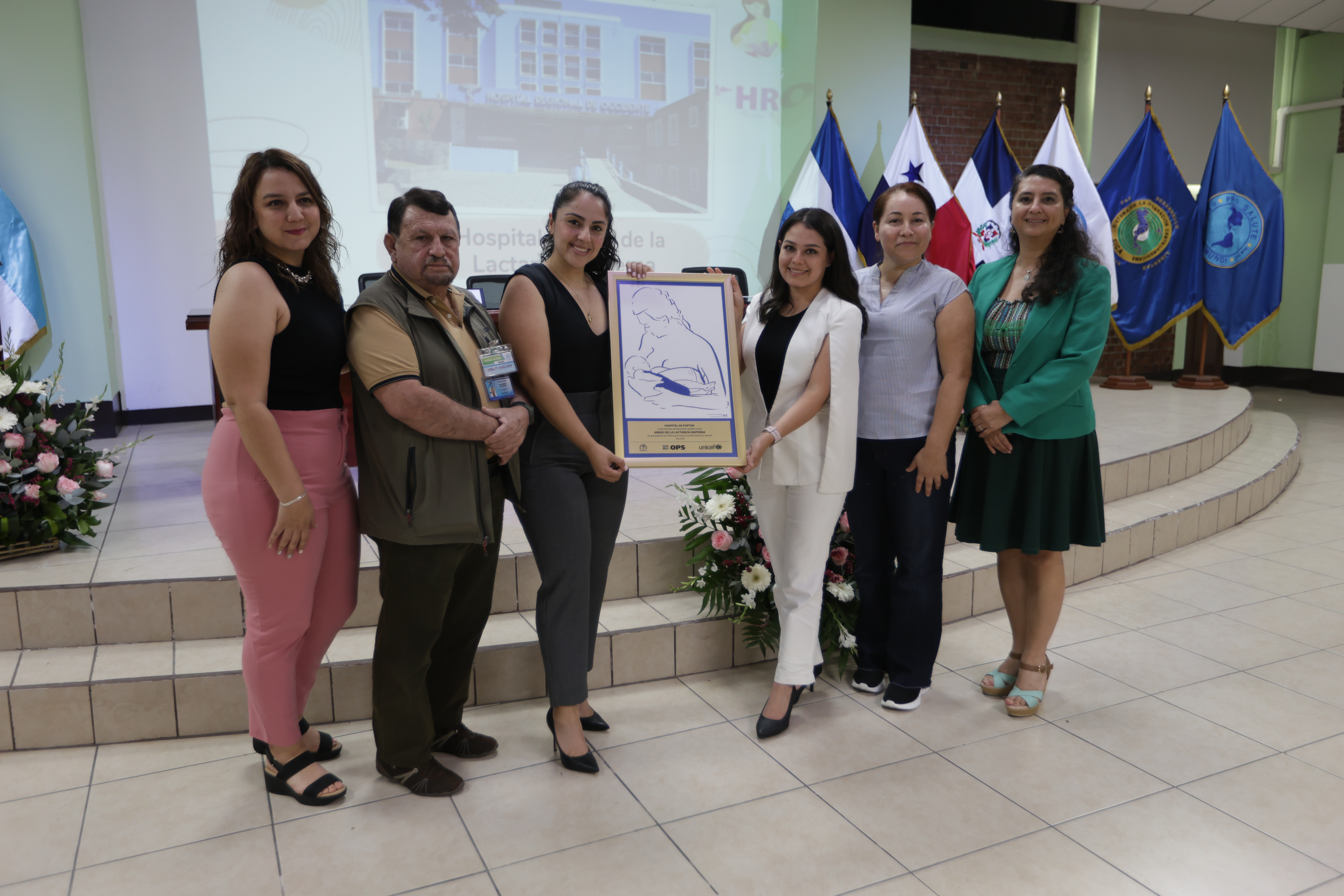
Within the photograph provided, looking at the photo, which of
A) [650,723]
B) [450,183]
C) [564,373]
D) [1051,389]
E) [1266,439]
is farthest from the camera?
[1266,439]

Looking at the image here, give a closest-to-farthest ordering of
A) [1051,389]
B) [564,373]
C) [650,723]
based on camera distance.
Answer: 1. [564,373]
2. [1051,389]
3. [650,723]

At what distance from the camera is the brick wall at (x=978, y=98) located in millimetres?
6695

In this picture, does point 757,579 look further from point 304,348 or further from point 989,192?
point 989,192

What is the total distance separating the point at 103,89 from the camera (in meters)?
4.68

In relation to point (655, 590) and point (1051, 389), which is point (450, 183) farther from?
point (1051, 389)

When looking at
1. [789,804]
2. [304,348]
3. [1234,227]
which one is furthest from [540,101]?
[1234,227]

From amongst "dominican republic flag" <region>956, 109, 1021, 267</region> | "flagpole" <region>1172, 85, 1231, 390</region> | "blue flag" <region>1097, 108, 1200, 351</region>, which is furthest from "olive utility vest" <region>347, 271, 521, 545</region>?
"flagpole" <region>1172, 85, 1231, 390</region>

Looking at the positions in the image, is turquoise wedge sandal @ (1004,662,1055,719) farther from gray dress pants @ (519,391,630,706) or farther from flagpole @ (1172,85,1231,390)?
flagpole @ (1172,85,1231,390)

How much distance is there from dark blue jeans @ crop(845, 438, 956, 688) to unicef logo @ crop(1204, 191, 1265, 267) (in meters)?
5.57

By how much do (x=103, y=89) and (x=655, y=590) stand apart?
13.9 ft

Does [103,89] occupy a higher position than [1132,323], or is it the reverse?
[103,89]

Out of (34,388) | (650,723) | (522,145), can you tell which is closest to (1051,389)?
(650,723)

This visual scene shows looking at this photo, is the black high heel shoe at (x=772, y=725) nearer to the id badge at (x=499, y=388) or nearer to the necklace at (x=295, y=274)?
the id badge at (x=499, y=388)

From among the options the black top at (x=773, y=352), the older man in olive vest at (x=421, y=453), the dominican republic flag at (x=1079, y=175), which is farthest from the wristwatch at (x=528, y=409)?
the dominican republic flag at (x=1079, y=175)
